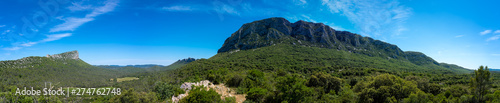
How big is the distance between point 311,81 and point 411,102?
15966mm

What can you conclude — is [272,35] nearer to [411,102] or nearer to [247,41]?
[247,41]

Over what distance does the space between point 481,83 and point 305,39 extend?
121m

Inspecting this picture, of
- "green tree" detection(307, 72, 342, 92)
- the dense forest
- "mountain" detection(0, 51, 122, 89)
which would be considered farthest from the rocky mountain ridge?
"mountain" detection(0, 51, 122, 89)

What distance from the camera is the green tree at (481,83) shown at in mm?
17219

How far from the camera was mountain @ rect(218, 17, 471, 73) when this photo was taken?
128750mm

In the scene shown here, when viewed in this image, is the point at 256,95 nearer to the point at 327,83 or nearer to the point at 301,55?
the point at 327,83

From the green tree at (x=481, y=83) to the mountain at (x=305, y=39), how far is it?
105587 millimetres

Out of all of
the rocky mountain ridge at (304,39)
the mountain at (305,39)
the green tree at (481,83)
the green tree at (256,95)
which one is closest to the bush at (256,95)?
the green tree at (256,95)

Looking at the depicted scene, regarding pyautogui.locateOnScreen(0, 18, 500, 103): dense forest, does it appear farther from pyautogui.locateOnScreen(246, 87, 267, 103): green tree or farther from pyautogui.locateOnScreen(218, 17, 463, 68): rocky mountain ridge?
pyautogui.locateOnScreen(218, 17, 463, 68): rocky mountain ridge

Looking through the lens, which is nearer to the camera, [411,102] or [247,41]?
[411,102]

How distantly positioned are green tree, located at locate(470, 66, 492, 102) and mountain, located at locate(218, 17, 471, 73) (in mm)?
105587

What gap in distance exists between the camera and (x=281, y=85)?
28906 mm

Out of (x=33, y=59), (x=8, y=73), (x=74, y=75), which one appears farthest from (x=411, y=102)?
(x=33, y=59)

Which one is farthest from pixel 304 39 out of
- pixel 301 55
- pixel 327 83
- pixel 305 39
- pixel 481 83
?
pixel 481 83
